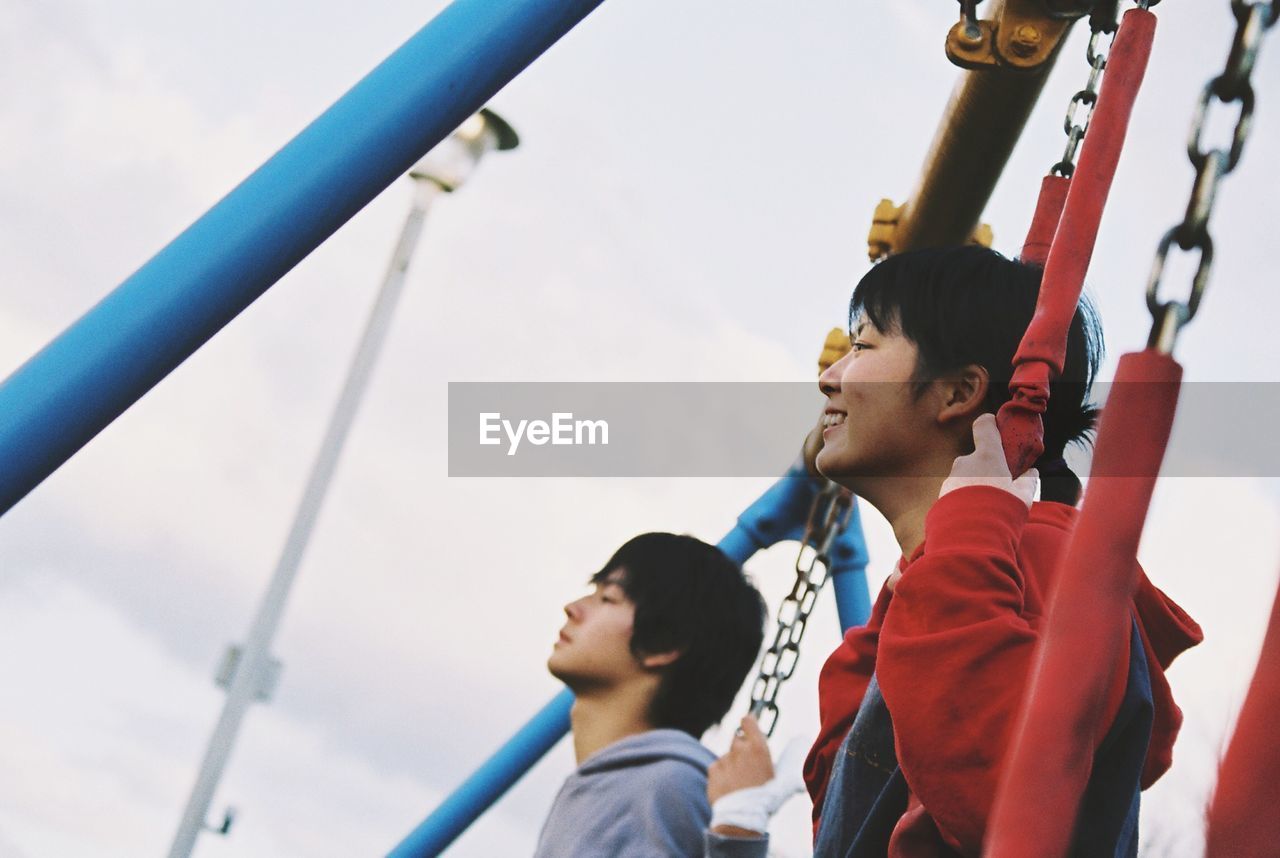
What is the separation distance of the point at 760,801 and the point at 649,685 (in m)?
0.37

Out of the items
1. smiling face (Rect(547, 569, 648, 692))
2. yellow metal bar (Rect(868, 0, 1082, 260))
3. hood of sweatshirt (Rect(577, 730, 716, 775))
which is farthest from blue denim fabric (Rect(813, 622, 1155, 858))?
yellow metal bar (Rect(868, 0, 1082, 260))

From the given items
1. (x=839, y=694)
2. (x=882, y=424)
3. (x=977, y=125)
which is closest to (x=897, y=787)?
(x=839, y=694)

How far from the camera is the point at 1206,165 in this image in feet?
2.23

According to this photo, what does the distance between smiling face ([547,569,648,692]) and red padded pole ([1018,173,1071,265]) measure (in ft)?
3.12

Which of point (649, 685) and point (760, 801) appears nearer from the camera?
point (760, 801)

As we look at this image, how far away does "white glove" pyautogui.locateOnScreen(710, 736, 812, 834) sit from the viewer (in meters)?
1.63

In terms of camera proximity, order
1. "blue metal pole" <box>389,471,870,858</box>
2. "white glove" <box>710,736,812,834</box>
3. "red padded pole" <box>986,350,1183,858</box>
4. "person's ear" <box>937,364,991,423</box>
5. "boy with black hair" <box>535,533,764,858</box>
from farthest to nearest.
A: "blue metal pole" <box>389,471,870,858</box>, "boy with black hair" <box>535,533,764,858</box>, "white glove" <box>710,736,812,834</box>, "person's ear" <box>937,364,991,423</box>, "red padded pole" <box>986,350,1183,858</box>

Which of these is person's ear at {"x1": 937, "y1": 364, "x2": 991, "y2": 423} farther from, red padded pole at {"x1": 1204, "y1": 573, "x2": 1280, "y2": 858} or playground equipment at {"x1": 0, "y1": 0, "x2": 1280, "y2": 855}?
red padded pole at {"x1": 1204, "y1": 573, "x2": 1280, "y2": 858}

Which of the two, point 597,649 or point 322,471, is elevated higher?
point 322,471

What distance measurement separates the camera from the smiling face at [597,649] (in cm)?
199

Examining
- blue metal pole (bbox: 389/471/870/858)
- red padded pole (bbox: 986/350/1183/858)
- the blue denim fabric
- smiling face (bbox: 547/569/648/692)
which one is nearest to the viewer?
red padded pole (bbox: 986/350/1183/858)

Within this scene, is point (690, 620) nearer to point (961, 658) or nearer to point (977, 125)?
point (977, 125)

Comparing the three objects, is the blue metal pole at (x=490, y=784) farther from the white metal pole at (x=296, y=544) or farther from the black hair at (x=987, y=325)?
the black hair at (x=987, y=325)

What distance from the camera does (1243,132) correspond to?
2.31 feet
